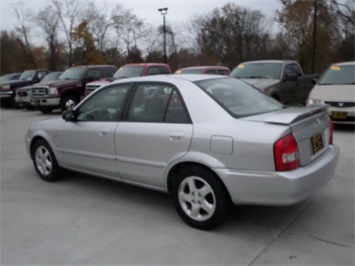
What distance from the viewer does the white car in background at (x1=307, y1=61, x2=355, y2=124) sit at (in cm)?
766

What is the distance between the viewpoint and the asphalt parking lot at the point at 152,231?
305 cm

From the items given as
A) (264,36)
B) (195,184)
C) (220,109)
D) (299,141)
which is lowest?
(195,184)

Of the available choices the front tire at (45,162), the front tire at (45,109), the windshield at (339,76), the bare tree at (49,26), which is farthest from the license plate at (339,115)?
the bare tree at (49,26)

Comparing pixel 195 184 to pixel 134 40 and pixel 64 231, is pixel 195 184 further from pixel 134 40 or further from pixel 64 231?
pixel 134 40

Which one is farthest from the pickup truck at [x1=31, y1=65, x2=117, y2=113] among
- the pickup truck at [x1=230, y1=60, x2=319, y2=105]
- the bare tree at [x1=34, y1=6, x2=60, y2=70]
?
the bare tree at [x1=34, y1=6, x2=60, y2=70]

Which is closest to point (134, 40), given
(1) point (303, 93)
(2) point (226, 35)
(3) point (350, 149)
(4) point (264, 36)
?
(2) point (226, 35)

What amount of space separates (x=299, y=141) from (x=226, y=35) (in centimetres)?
3623

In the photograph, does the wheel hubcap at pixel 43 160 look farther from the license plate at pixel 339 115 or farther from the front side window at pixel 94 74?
the front side window at pixel 94 74

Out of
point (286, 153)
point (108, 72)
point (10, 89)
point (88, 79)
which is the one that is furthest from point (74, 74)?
point (286, 153)

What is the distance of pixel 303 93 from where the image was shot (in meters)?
11.1

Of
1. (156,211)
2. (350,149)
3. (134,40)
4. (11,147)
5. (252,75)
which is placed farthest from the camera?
(134,40)

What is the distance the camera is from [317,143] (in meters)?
3.51

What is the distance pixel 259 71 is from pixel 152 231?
7.57 m

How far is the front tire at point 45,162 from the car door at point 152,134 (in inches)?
58.3
